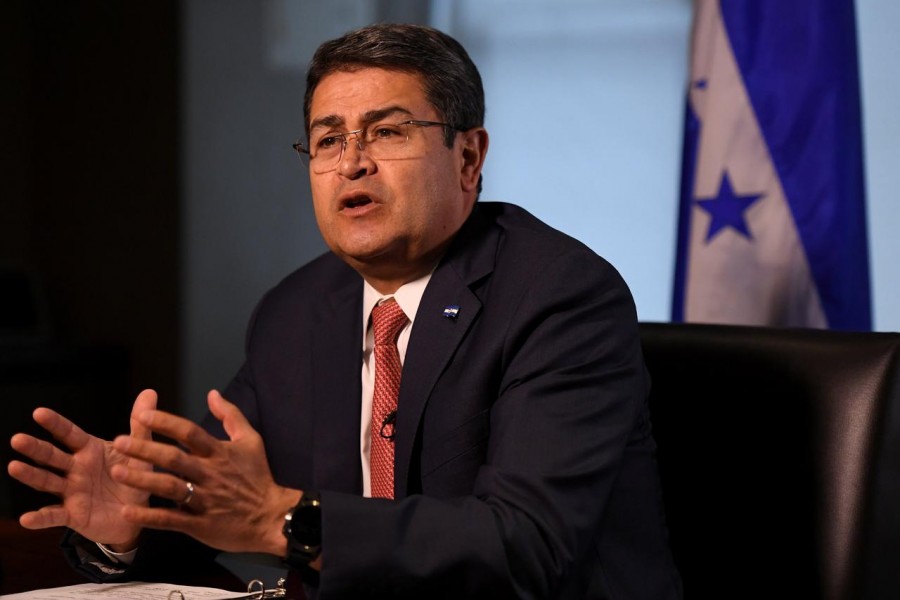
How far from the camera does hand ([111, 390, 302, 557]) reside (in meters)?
1.20

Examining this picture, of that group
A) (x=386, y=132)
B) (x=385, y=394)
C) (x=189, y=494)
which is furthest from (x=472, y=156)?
(x=189, y=494)

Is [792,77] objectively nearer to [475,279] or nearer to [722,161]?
[722,161]

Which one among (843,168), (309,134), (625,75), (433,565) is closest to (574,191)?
(625,75)

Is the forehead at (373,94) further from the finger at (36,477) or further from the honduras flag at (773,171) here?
the honduras flag at (773,171)

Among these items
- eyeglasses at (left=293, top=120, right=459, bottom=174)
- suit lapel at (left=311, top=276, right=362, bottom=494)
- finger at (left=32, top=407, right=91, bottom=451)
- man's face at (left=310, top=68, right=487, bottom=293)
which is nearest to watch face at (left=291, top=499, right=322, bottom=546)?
finger at (left=32, top=407, right=91, bottom=451)

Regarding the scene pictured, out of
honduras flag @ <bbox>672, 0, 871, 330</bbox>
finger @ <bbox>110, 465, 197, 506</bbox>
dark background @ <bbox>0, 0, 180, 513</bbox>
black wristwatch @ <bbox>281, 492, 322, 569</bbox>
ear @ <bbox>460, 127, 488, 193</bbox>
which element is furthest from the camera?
dark background @ <bbox>0, 0, 180, 513</bbox>

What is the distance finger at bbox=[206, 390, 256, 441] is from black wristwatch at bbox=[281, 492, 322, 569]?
111 millimetres

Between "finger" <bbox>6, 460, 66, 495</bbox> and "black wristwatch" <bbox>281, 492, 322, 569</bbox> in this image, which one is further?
"finger" <bbox>6, 460, 66, 495</bbox>

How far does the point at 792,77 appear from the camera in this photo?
2.62 metres

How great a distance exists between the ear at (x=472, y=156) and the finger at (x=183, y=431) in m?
0.87

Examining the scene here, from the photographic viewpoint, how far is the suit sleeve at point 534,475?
4.35ft

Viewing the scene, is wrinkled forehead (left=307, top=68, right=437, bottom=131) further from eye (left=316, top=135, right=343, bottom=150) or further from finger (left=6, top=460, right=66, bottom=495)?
finger (left=6, top=460, right=66, bottom=495)

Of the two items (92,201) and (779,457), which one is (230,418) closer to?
(779,457)

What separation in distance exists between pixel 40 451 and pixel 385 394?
57cm
